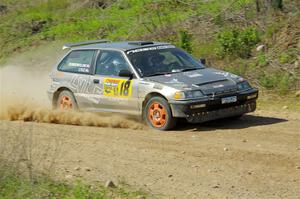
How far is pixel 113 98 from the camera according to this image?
1295 centimetres

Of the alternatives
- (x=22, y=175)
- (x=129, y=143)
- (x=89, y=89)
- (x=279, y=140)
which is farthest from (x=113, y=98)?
(x=22, y=175)

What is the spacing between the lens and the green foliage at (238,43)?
17.6 meters

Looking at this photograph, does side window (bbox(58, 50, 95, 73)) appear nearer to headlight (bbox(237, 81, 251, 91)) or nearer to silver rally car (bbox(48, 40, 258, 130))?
silver rally car (bbox(48, 40, 258, 130))

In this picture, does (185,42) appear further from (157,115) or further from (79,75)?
(157,115)

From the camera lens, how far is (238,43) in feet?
57.8

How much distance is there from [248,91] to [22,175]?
541 centimetres

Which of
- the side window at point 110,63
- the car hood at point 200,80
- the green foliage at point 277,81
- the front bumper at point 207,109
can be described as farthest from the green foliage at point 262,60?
the side window at point 110,63

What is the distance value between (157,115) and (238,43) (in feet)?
19.7

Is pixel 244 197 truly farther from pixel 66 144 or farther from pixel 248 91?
pixel 248 91

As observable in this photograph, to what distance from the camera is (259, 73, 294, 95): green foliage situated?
1540cm

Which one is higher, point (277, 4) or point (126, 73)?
point (277, 4)

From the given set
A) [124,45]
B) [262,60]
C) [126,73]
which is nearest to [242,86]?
[126,73]

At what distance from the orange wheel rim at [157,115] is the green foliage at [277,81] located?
4.14 metres

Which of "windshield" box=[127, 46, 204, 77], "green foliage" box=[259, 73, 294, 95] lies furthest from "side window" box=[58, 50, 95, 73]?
"green foliage" box=[259, 73, 294, 95]
